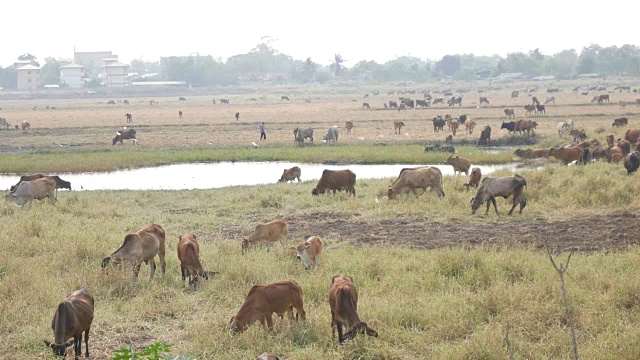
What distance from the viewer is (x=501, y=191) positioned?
16.7 m

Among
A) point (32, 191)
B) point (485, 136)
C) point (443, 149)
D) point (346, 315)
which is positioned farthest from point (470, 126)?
point (346, 315)

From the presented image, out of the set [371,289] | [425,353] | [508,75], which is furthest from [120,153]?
[508,75]

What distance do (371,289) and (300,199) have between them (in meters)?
9.75

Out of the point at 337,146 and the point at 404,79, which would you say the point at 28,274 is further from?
the point at 404,79

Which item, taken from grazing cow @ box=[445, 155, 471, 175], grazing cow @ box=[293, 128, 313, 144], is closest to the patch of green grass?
grazing cow @ box=[293, 128, 313, 144]

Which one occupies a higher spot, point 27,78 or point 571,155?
point 27,78

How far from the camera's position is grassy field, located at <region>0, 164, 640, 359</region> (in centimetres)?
820

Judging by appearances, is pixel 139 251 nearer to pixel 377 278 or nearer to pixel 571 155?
pixel 377 278

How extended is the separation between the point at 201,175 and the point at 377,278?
18252 millimetres

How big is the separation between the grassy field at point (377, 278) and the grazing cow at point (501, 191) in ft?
1.16

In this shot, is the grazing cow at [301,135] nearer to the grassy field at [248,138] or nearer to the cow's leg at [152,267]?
the grassy field at [248,138]

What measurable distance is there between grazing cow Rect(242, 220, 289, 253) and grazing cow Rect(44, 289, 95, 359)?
16.6ft

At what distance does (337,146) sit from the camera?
36.0 metres

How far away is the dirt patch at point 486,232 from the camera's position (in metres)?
13.5
